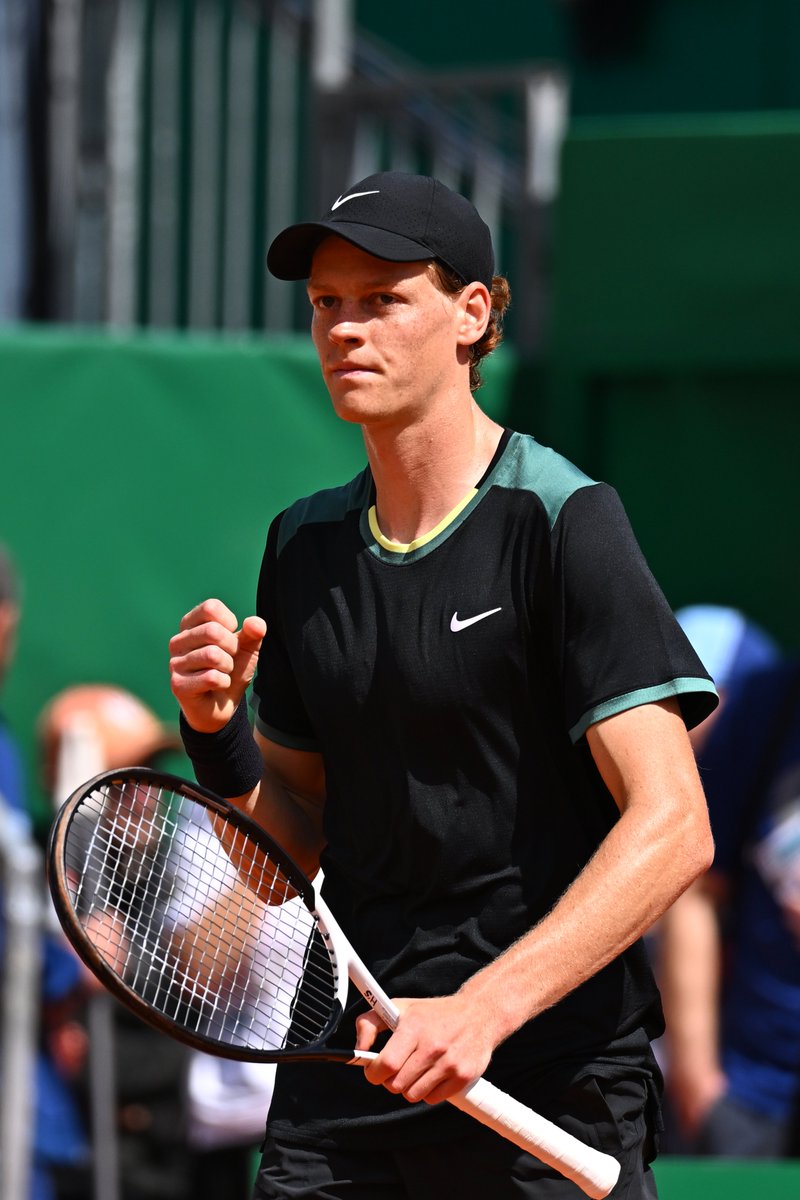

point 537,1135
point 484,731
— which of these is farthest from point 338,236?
point 537,1135

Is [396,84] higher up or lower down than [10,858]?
higher up

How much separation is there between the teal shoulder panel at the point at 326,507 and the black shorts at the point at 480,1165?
928 millimetres

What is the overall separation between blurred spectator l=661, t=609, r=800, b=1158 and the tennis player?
2.43 metres

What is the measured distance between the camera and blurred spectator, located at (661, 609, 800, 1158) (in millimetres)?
5289

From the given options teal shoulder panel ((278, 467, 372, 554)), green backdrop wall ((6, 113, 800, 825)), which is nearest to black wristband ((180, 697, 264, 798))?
teal shoulder panel ((278, 467, 372, 554))

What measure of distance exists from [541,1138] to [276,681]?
832 mm

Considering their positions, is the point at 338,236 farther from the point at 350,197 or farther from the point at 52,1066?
the point at 52,1066

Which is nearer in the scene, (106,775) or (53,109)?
(106,775)

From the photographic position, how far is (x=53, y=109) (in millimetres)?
7660

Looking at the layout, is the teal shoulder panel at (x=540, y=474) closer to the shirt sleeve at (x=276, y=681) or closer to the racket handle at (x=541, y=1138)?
the shirt sleeve at (x=276, y=681)

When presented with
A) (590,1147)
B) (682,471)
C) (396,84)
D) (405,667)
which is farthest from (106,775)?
(396,84)

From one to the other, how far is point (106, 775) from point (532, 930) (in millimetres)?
637

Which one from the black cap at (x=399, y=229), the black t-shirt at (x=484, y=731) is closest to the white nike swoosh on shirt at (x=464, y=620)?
the black t-shirt at (x=484, y=731)

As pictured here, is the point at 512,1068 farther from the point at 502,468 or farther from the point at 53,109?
the point at 53,109
